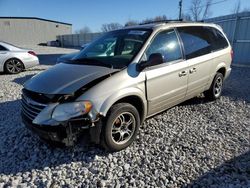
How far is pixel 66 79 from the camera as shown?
3.10 metres

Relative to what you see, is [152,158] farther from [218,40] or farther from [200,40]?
[218,40]

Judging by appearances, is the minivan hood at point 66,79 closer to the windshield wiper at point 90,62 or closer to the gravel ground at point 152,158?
the windshield wiper at point 90,62

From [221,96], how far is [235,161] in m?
3.02

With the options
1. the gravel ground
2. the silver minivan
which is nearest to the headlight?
the silver minivan

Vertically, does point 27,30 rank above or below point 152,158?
above

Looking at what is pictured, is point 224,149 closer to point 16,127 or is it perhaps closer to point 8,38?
point 16,127

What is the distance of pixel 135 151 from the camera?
3307 millimetres

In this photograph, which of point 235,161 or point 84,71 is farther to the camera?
A: point 84,71

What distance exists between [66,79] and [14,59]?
7.44m

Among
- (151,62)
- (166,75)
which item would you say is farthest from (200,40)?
(151,62)

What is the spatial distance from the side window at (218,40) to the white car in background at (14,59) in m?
7.72

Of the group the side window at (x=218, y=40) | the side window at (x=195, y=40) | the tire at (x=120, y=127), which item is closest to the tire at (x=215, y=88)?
the side window at (x=218, y=40)

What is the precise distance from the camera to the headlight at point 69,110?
2762mm

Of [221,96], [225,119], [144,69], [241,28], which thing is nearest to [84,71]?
[144,69]
